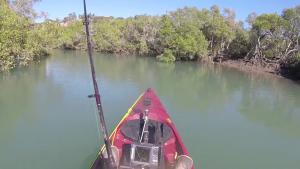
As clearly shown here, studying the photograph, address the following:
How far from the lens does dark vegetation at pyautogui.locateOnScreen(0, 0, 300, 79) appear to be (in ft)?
111

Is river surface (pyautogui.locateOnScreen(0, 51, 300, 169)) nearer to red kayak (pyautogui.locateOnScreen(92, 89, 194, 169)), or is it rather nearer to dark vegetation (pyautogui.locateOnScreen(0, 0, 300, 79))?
red kayak (pyautogui.locateOnScreen(92, 89, 194, 169))

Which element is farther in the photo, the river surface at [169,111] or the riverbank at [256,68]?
the riverbank at [256,68]

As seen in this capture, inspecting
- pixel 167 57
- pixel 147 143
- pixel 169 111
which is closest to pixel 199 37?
pixel 167 57

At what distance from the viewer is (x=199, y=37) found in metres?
42.5

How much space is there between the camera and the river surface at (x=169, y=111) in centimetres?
1044

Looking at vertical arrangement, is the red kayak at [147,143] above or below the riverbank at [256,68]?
above

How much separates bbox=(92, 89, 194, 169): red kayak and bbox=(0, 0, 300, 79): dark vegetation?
16.5 metres

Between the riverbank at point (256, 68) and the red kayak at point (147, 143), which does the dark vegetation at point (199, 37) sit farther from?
the red kayak at point (147, 143)

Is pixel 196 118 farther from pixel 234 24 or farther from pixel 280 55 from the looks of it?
pixel 234 24

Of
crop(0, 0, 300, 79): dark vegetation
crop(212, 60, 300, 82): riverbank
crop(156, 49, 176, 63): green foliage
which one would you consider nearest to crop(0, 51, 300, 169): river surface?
crop(212, 60, 300, 82): riverbank

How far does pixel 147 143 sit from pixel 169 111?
8.72 m

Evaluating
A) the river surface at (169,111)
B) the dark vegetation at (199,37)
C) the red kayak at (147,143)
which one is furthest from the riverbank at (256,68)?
the red kayak at (147,143)

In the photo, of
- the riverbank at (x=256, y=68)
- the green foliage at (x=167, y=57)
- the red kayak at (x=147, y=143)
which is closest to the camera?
the red kayak at (x=147, y=143)

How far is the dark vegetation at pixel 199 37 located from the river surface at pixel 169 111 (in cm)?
602
